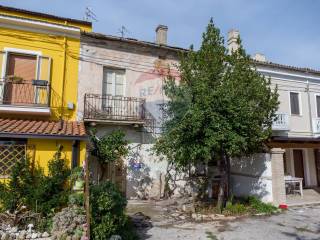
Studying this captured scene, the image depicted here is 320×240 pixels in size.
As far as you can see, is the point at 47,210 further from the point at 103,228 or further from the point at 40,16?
the point at 40,16

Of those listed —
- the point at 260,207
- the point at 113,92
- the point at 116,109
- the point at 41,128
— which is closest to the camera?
the point at 41,128

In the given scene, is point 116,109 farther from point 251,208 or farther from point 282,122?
point 282,122

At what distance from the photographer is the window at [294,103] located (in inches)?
671

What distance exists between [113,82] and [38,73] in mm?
3247

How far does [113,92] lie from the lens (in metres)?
13.0

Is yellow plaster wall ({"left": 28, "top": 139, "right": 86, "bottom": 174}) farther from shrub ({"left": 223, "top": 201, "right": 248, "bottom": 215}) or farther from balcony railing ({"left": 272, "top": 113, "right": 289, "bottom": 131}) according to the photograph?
balcony railing ({"left": 272, "top": 113, "right": 289, "bottom": 131})

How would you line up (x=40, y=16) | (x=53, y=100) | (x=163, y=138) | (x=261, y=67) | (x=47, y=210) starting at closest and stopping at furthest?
(x=47, y=210) < (x=163, y=138) < (x=53, y=100) < (x=40, y=16) < (x=261, y=67)

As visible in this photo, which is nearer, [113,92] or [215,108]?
[215,108]

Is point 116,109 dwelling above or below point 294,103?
below

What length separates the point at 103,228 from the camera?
6.66 metres

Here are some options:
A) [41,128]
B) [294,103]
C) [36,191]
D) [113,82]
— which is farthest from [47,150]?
[294,103]

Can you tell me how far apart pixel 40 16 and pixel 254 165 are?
11.9 m

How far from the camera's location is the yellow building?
35.4ft

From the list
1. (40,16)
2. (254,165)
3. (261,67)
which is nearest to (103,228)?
(254,165)
